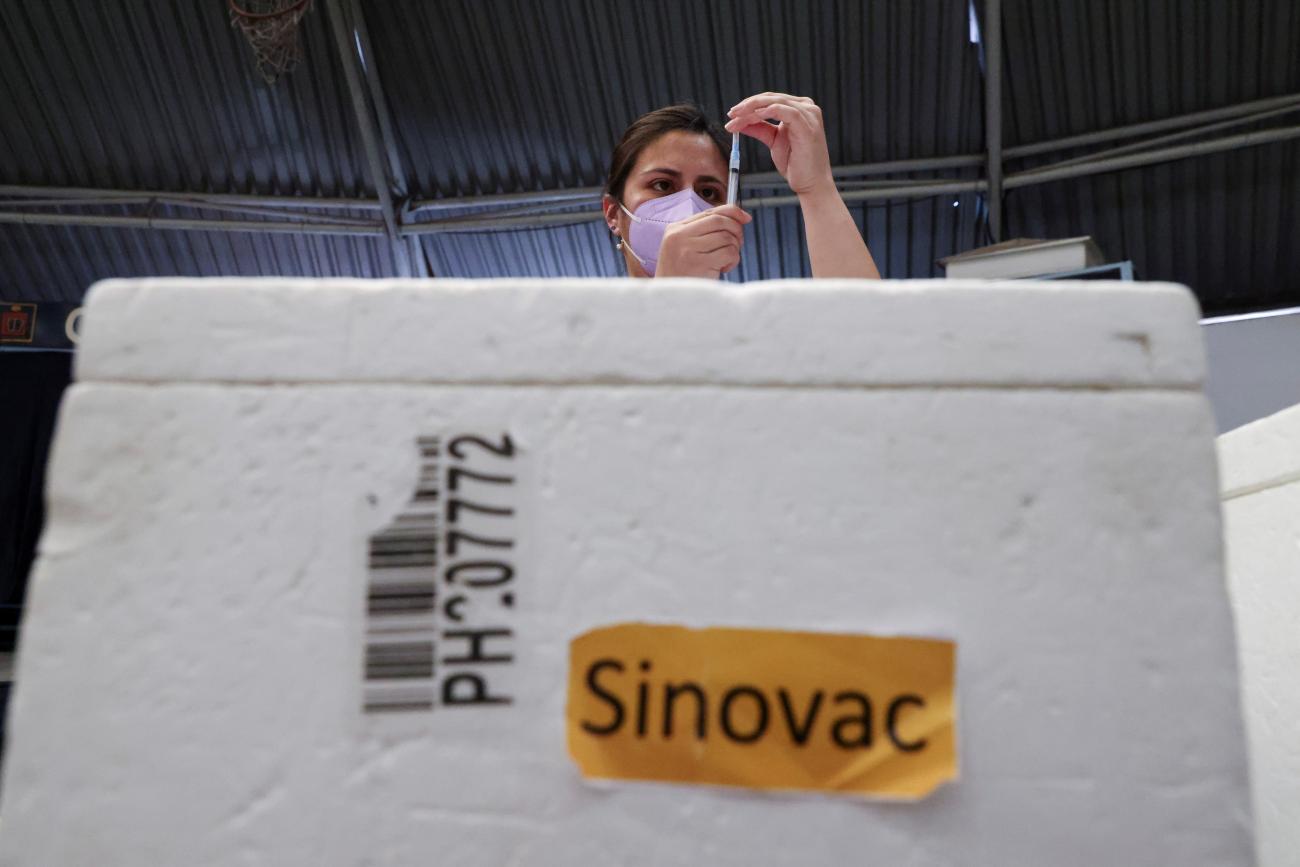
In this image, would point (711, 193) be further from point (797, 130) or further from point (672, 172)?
point (797, 130)

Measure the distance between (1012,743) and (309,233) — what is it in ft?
12.2

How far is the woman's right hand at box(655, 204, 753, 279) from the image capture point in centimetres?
79

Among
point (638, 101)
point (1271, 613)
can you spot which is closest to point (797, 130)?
point (1271, 613)

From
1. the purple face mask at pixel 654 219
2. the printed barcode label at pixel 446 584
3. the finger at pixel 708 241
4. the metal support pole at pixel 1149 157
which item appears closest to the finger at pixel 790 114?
the finger at pixel 708 241

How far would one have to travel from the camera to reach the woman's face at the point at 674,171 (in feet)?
3.67

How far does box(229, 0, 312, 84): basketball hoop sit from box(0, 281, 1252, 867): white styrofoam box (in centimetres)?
293

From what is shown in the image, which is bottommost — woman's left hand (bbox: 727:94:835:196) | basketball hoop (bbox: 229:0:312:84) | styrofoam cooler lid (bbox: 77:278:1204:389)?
styrofoam cooler lid (bbox: 77:278:1204:389)

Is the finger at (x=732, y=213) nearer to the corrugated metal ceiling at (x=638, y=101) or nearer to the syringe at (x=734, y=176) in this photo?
the syringe at (x=734, y=176)

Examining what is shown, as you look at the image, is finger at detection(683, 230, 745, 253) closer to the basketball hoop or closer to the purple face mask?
the purple face mask

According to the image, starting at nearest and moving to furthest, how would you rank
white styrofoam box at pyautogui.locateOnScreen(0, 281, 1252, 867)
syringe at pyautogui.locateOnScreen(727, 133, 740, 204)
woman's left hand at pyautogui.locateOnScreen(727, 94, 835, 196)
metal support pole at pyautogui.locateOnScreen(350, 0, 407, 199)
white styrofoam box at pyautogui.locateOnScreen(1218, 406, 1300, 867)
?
1. white styrofoam box at pyautogui.locateOnScreen(0, 281, 1252, 867)
2. white styrofoam box at pyautogui.locateOnScreen(1218, 406, 1300, 867)
3. woman's left hand at pyautogui.locateOnScreen(727, 94, 835, 196)
4. syringe at pyautogui.locateOnScreen(727, 133, 740, 204)
5. metal support pole at pyautogui.locateOnScreen(350, 0, 407, 199)

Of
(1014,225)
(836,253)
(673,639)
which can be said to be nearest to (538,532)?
(673,639)

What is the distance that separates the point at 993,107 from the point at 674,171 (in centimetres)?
242

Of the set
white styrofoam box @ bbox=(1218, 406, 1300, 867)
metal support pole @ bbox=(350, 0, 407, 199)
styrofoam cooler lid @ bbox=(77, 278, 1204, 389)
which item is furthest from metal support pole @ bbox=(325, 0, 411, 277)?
styrofoam cooler lid @ bbox=(77, 278, 1204, 389)

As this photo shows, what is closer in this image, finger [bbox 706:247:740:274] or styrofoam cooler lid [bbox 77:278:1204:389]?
styrofoam cooler lid [bbox 77:278:1204:389]
